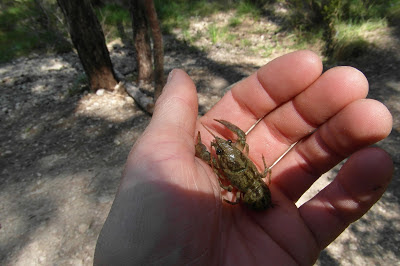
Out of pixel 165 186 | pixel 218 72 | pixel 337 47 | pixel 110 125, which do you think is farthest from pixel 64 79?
pixel 337 47

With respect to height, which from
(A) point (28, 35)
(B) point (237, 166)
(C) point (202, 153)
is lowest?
(A) point (28, 35)

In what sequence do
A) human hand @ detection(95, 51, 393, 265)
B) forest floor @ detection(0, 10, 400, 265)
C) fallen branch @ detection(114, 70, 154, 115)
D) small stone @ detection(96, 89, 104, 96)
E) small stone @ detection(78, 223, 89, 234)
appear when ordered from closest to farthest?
human hand @ detection(95, 51, 393, 265) < forest floor @ detection(0, 10, 400, 265) < small stone @ detection(78, 223, 89, 234) < fallen branch @ detection(114, 70, 154, 115) < small stone @ detection(96, 89, 104, 96)

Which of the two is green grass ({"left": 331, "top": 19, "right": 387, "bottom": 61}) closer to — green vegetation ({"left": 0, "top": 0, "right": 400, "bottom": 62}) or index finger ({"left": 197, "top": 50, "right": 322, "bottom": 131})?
green vegetation ({"left": 0, "top": 0, "right": 400, "bottom": 62})

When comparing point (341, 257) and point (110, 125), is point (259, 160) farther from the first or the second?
point (110, 125)

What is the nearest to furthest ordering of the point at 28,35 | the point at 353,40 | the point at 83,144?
1. the point at 83,144
2. the point at 353,40
3. the point at 28,35

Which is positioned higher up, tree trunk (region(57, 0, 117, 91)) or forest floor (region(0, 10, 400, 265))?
tree trunk (region(57, 0, 117, 91))

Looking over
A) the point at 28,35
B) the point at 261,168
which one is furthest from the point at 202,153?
the point at 28,35

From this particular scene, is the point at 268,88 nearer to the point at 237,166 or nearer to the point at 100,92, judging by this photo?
the point at 237,166

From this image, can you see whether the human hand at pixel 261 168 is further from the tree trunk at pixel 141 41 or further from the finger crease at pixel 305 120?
the tree trunk at pixel 141 41

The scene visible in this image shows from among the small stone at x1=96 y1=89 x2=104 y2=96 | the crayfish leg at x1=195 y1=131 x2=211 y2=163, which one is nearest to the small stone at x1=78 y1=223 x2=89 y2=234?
the crayfish leg at x1=195 y1=131 x2=211 y2=163
